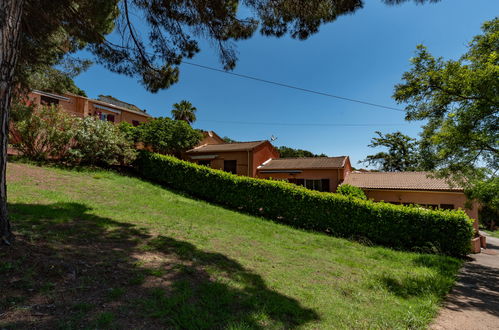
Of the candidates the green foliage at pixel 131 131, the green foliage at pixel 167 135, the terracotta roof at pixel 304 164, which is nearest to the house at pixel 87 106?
the green foliage at pixel 131 131

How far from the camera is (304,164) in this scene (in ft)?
71.7

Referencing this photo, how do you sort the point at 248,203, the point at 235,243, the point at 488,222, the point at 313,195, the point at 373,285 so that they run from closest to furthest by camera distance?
the point at 373,285
the point at 235,243
the point at 313,195
the point at 248,203
the point at 488,222

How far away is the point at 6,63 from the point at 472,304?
9.21m

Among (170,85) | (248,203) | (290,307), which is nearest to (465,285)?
(290,307)

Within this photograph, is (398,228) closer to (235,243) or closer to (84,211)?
(235,243)

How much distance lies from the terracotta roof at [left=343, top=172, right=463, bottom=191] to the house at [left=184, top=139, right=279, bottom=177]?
345 inches

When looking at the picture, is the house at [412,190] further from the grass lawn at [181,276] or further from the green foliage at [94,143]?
the green foliage at [94,143]

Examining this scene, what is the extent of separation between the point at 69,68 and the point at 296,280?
29.9 feet

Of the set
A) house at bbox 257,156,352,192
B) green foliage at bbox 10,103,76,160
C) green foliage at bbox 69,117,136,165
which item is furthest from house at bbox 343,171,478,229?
green foliage at bbox 10,103,76,160

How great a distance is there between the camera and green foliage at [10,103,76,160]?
12156 millimetres

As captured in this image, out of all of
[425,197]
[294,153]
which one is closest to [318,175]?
[425,197]

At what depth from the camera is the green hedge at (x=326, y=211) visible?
9.30 metres

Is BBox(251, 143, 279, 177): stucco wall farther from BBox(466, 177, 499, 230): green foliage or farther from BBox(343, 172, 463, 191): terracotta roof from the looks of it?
BBox(466, 177, 499, 230): green foliage

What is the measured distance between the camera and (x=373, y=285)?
4.82m
